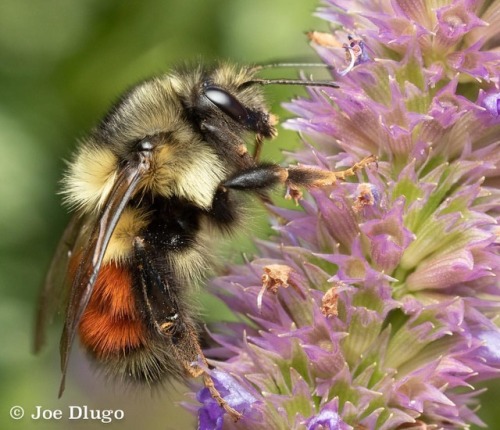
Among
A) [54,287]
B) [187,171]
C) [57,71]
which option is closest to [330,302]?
[187,171]

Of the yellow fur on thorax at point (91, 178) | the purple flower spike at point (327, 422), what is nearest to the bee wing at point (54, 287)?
the yellow fur on thorax at point (91, 178)

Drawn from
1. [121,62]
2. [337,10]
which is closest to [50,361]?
[121,62]

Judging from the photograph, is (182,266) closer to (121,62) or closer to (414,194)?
(414,194)

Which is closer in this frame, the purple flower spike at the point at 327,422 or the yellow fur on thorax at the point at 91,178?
the purple flower spike at the point at 327,422

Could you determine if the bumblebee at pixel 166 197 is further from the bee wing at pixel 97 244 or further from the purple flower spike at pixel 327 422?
the purple flower spike at pixel 327 422

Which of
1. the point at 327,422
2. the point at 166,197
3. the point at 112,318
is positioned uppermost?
the point at 166,197

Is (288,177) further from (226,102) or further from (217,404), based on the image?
(217,404)
